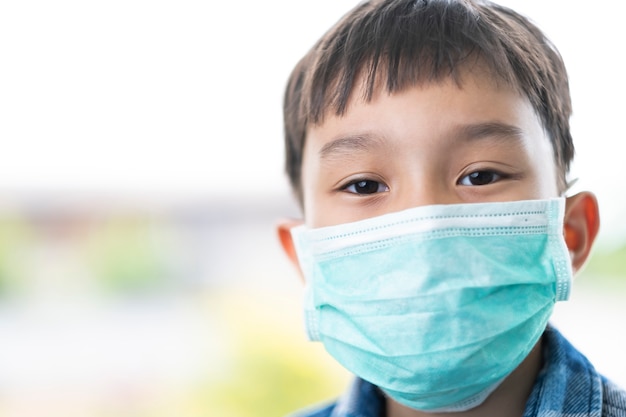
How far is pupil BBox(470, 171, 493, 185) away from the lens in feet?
3.47

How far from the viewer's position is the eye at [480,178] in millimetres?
1053

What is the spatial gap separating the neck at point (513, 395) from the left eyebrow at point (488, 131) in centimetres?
35

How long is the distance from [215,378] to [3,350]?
1.29 meters

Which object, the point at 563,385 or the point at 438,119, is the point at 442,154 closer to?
the point at 438,119

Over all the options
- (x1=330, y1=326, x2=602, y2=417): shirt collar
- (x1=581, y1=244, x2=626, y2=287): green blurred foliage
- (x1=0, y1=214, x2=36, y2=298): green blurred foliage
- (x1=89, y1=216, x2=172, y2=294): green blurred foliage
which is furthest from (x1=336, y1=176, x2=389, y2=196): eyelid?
(x1=0, y1=214, x2=36, y2=298): green blurred foliage

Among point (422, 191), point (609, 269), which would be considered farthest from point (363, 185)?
point (609, 269)

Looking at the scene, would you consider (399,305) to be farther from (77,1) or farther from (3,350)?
(3,350)

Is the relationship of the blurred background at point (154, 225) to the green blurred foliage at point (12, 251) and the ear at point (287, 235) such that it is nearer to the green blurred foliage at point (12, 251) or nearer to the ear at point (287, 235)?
the green blurred foliage at point (12, 251)

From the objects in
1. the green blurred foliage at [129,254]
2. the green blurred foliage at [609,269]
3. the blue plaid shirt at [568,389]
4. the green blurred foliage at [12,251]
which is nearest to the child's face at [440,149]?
the blue plaid shirt at [568,389]

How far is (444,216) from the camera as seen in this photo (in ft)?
3.28

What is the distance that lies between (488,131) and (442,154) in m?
0.08

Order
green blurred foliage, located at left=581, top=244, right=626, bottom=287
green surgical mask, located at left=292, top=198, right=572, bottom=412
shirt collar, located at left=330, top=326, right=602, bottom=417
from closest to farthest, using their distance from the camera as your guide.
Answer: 1. green surgical mask, located at left=292, top=198, right=572, bottom=412
2. shirt collar, located at left=330, top=326, right=602, bottom=417
3. green blurred foliage, located at left=581, top=244, right=626, bottom=287

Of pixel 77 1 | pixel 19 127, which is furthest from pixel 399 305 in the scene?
pixel 19 127

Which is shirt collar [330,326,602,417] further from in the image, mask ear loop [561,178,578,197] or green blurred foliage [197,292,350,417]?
green blurred foliage [197,292,350,417]
